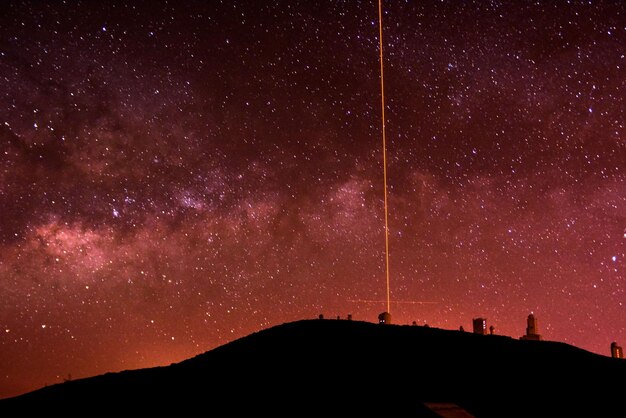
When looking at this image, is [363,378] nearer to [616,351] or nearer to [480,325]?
[480,325]

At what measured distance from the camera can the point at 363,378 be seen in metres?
15.7

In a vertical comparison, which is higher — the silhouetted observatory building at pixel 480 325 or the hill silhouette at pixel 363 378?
the silhouetted observatory building at pixel 480 325

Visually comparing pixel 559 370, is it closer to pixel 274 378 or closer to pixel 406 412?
pixel 406 412

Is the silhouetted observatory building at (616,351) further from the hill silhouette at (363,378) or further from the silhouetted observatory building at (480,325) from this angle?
the hill silhouette at (363,378)

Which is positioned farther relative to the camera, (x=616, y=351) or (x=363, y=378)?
(x=616, y=351)

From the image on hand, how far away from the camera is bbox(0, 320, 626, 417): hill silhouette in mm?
14180

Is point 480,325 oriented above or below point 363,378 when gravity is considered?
above

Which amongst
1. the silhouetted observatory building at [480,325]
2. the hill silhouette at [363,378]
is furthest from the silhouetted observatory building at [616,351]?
the hill silhouette at [363,378]

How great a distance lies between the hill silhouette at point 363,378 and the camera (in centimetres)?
1418

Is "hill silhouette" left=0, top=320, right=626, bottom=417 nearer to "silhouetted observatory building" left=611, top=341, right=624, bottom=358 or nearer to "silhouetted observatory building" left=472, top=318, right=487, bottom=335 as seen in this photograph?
"silhouetted observatory building" left=472, top=318, right=487, bottom=335

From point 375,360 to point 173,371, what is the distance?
6898mm

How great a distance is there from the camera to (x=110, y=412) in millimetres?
16281

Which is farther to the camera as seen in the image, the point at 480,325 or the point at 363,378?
the point at 480,325

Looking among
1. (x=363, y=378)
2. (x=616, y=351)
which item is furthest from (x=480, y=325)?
(x=363, y=378)
